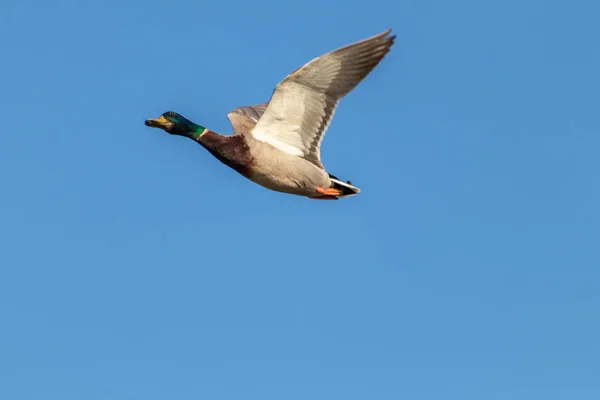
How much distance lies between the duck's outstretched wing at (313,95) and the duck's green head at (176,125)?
1136mm

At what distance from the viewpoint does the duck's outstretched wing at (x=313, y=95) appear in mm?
20844

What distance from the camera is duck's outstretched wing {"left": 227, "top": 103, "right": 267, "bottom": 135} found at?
2412 cm

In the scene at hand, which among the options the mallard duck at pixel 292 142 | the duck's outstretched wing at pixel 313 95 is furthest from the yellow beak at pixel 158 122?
the duck's outstretched wing at pixel 313 95

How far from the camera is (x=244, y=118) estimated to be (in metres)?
25.0

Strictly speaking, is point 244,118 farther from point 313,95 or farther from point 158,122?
point 313,95

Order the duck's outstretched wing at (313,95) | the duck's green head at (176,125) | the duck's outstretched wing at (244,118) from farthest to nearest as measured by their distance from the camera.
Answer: the duck's outstretched wing at (244,118), the duck's green head at (176,125), the duck's outstretched wing at (313,95)

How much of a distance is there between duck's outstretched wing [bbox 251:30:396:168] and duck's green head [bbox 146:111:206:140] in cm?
114

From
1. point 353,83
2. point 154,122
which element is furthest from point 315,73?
point 154,122

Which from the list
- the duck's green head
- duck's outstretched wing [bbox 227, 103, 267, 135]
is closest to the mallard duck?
the duck's green head

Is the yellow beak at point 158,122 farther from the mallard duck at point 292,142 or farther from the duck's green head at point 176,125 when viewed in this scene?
the mallard duck at point 292,142

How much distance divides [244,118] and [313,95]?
360 centimetres

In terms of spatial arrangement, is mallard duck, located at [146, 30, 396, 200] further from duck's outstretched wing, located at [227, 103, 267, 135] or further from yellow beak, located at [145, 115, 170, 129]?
yellow beak, located at [145, 115, 170, 129]

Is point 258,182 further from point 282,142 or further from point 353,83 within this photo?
point 353,83

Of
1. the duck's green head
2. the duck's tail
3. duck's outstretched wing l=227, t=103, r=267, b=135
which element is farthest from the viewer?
duck's outstretched wing l=227, t=103, r=267, b=135
